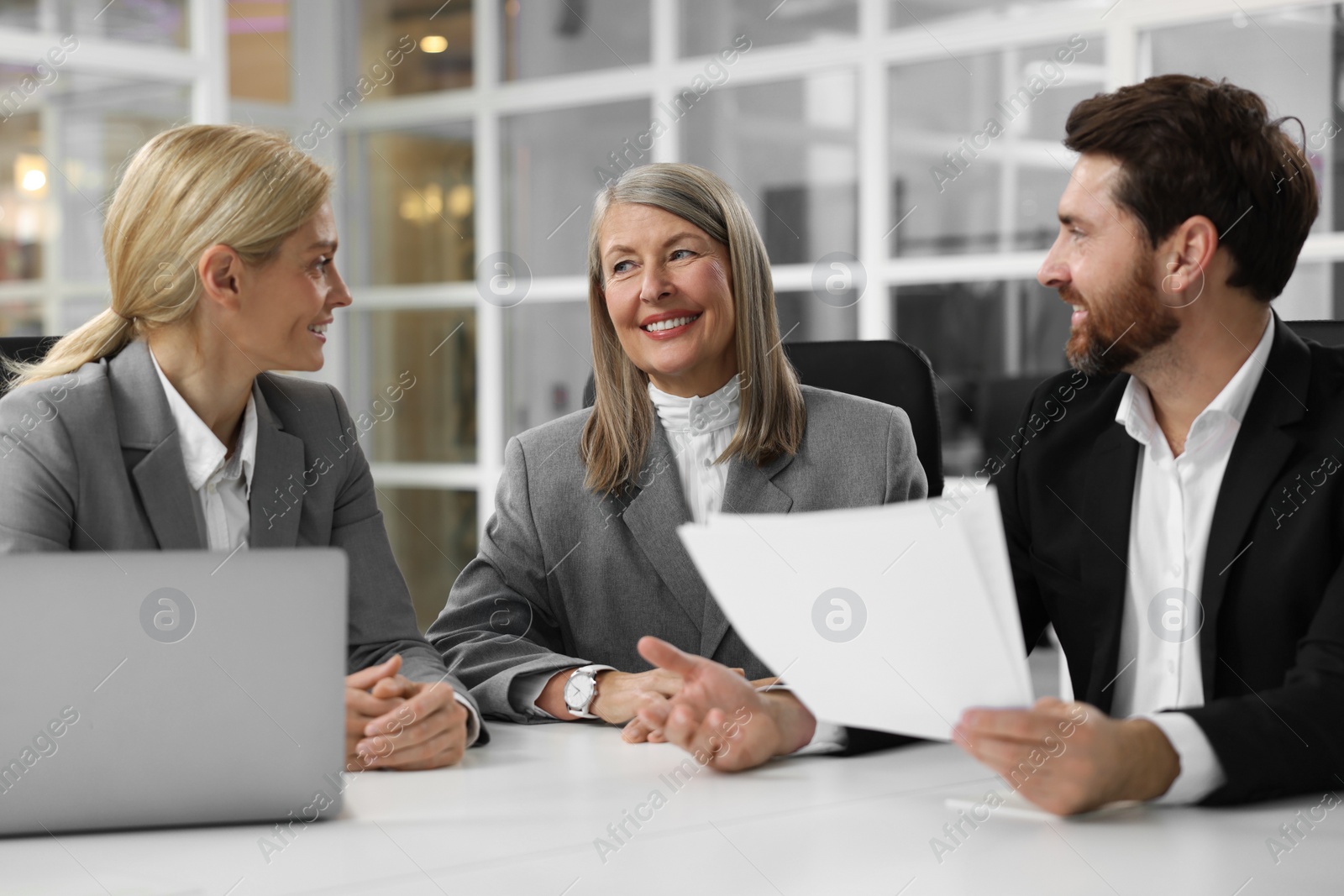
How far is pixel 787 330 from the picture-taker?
5.16 metres

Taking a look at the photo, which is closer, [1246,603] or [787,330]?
[1246,603]

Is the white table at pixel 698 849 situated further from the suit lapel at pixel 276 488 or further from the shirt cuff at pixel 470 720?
the suit lapel at pixel 276 488

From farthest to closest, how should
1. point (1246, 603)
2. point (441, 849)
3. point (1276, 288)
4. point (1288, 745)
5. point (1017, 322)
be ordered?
point (1017, 322) < point (1276, 288) < point (1246, 603) < point (1288, 745) < point (441, 849)

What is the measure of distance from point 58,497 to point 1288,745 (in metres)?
1.41

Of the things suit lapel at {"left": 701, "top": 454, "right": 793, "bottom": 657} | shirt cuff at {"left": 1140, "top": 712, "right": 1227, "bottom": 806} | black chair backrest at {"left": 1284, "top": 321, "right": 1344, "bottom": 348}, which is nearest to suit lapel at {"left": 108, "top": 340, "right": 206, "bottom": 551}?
suit lapel at {"left": 701, "top": 454, "right": 793, "bottom": 657}

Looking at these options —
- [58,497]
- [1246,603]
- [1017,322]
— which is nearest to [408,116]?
[1017,322]

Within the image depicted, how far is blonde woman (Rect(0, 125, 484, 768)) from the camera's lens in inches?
66.9

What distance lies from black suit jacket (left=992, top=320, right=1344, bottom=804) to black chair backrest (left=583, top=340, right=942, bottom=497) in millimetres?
351

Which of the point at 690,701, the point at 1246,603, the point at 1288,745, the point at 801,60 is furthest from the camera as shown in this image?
the point at 801,60

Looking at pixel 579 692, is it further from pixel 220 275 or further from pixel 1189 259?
pixel 1189 259

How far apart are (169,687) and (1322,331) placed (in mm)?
1636

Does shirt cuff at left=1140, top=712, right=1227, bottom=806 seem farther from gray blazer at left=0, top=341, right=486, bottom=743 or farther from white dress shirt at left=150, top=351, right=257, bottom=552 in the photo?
white dress shirt at left=150, top=351, right=257, bottom=552

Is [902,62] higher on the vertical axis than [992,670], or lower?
higher

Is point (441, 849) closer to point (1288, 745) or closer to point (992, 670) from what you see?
point (992, 670)
